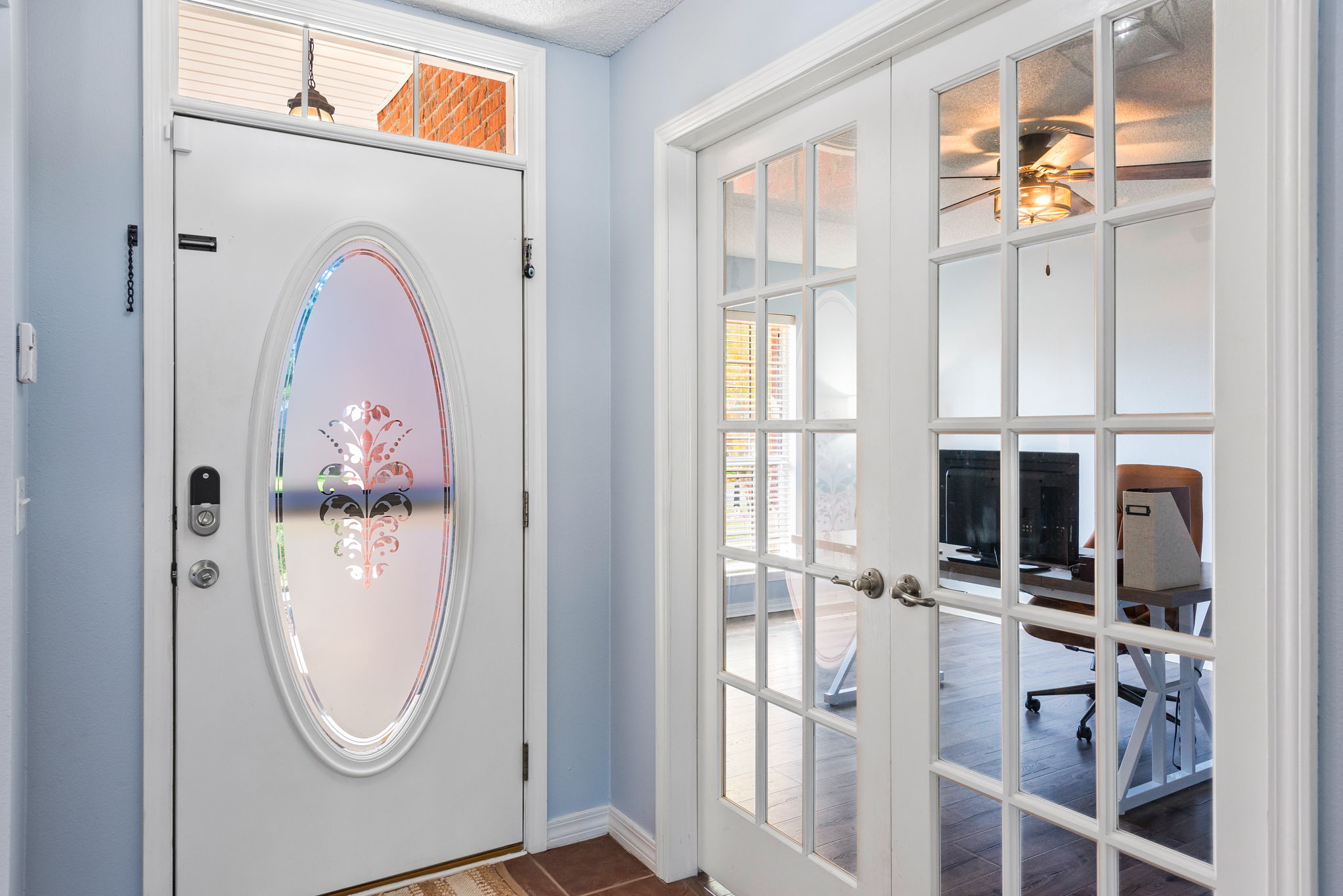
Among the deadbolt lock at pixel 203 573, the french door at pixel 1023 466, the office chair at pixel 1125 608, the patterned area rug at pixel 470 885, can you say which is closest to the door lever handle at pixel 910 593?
the french door at pixel 1023 466

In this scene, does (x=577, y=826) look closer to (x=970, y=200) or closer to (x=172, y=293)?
(x=172, y=293)

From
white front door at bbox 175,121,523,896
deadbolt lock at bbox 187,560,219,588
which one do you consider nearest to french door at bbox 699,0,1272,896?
white front door at bbox 175,121,523,896

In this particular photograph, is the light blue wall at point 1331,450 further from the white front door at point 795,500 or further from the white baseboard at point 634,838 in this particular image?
the white baseboard at point 634,838

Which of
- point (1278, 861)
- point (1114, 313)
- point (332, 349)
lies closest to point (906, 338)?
point (1114, 313)

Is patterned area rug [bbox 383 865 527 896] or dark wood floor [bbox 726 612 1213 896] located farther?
patterned area rug [bbox 383 865 527 896]

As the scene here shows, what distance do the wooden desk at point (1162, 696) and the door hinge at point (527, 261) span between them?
69.3 inches

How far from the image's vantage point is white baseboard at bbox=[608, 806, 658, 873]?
2.40m

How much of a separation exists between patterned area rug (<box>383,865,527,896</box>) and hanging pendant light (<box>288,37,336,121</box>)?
2131 millimetres

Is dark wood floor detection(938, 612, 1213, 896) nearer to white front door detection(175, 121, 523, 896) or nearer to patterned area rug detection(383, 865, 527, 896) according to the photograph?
patterned area rug detection(383, 865, 527, 896)

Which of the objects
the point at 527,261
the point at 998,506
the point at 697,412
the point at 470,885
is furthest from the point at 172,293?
the point at 998,506

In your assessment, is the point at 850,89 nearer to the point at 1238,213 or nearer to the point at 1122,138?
the point at 1122,138

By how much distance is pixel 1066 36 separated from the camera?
Result: 1417 mm

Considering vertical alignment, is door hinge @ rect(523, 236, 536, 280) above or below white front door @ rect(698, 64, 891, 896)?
above

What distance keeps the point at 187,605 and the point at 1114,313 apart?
2.16m
